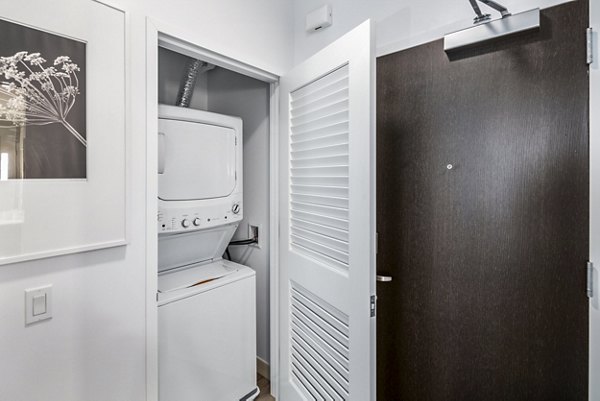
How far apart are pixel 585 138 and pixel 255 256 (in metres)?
1.83

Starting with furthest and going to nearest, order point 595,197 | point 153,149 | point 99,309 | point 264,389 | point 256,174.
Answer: point 256,174, point 264,389, point 153,149, point 99,309, point 595,197

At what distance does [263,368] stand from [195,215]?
1.26 metres

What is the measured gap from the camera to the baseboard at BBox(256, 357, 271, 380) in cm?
219

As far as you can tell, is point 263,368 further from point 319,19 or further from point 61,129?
point 319,19

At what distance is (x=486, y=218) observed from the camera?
4.02 feet

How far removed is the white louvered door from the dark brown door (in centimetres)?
32

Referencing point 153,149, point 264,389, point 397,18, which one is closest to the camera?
point 153,149

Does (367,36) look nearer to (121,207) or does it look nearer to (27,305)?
(121,207)

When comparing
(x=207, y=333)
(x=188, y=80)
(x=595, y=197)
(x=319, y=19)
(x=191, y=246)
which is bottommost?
(x=207, y=333)

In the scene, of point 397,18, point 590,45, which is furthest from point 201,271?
point 590,45

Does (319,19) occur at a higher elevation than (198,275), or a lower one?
higher

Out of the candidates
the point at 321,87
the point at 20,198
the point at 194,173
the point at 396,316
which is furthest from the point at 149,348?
the point at 321,87

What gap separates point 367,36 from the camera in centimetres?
111

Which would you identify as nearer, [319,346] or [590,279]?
[590,279]
